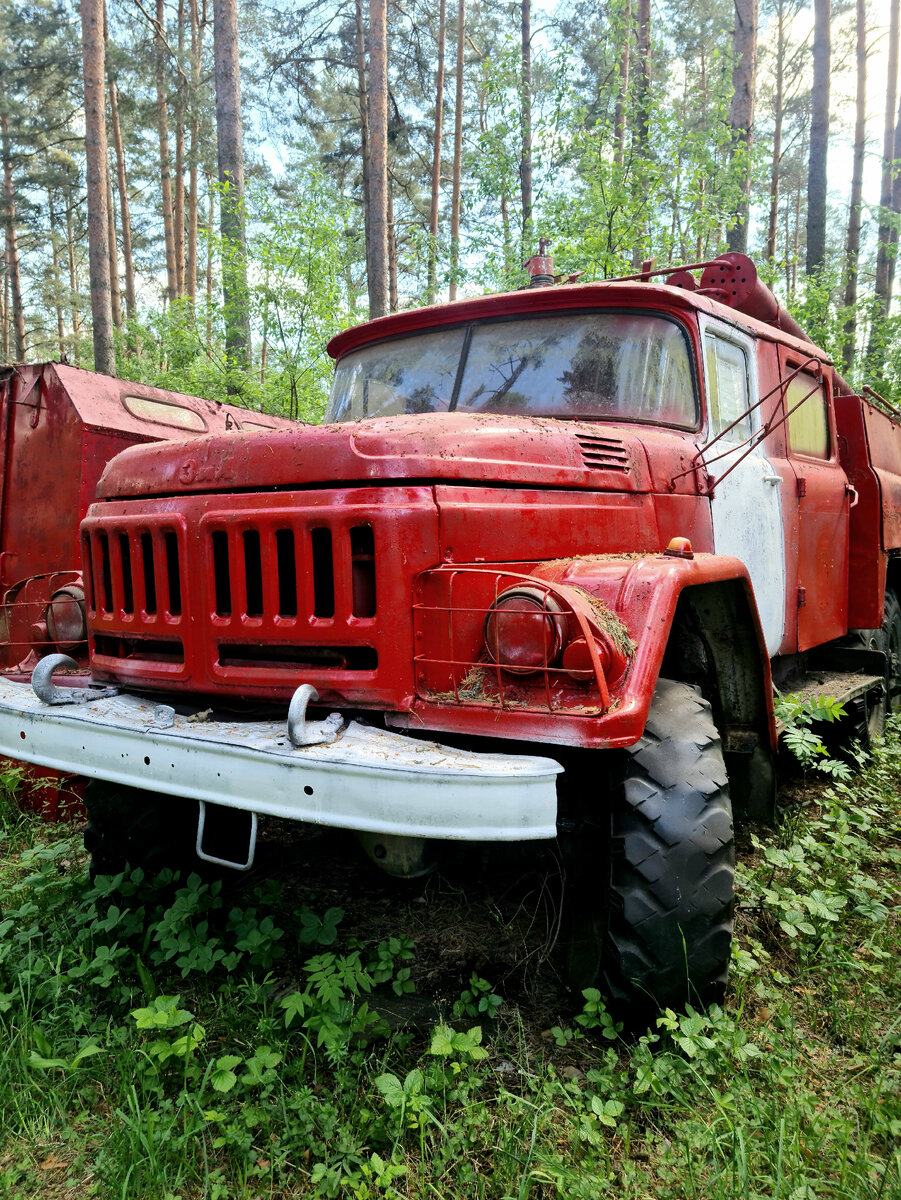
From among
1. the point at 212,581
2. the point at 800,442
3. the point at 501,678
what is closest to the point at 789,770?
the point at 800,442

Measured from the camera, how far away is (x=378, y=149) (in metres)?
13.1

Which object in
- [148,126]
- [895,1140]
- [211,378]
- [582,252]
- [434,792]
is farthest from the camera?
[148,126]

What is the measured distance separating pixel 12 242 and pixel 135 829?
1017 inches

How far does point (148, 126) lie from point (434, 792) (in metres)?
21.5

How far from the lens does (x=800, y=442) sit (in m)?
4.63

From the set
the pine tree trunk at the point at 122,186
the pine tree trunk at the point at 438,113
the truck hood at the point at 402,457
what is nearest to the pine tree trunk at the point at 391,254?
the pine tree trunk at the point at 438,113

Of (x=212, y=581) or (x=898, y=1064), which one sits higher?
(x=212, y=581)

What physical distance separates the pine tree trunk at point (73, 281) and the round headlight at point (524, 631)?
23.2m

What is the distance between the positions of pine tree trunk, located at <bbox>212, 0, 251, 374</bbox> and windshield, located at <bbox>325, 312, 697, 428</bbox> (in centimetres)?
725

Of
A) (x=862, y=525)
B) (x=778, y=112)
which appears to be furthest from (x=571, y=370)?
(x=778, y=112)

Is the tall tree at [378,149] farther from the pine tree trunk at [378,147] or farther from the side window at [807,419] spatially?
the side window at [807,419]

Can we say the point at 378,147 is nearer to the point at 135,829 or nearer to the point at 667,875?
the point at 135,829

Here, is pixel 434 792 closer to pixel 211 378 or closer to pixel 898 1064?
pixel 898 1064

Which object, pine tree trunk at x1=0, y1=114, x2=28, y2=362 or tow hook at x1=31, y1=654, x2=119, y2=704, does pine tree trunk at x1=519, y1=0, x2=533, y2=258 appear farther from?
pine tree trunk at x1=0, y1=114, x2=28, y2=362
